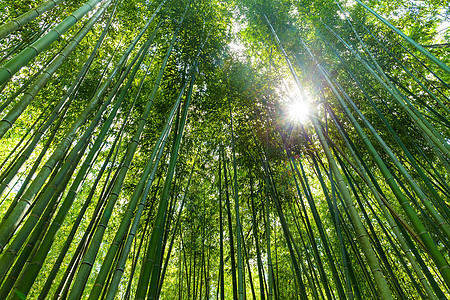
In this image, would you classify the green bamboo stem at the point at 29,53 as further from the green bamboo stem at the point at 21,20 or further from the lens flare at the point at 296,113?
the lens flare at the point at 296,113

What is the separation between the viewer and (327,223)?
203 inches

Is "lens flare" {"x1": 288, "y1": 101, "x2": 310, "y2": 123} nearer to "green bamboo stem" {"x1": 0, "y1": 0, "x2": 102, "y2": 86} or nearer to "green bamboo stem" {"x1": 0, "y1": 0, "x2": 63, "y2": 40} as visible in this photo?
"green bamboo stem" {"x1": 0, "y1": 0, "x2": 102, "y2": 86}

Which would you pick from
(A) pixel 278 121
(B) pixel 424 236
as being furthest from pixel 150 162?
(A) pixel 278 121

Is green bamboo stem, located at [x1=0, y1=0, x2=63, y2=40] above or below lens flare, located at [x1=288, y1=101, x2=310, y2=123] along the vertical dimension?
below

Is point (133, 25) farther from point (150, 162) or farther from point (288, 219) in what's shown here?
point (288, 219)

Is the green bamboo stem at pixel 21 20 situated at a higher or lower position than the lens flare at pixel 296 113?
lower

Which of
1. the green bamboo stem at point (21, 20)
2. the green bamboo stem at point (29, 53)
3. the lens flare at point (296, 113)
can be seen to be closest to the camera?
the green bamboo stem at point (29, 53)

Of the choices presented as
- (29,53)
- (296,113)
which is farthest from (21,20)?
(296,113)

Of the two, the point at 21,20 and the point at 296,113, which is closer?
the point at 21,20

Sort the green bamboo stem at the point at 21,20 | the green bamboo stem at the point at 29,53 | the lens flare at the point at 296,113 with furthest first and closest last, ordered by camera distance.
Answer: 1. the lens flare at the point at 296,113
2. the green bamboo stem at the point at 21,20
3. the green bamboo stem at the point at 29,53

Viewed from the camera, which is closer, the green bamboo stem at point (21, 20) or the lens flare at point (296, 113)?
the green bamboo stem at point (21, 20)

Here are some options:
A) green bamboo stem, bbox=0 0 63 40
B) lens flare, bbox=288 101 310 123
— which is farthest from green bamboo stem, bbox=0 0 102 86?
lens flare, bbox=288 101 310 123

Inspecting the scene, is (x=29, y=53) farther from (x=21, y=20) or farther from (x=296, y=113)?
(x=296, y=113)

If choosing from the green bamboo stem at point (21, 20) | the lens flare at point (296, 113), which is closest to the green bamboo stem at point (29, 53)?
the green bamboo stem at point (21, 20)
